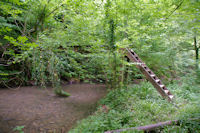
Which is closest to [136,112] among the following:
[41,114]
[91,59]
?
[91,59]

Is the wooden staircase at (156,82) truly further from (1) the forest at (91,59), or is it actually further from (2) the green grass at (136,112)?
(2) the green grass at (136,112)

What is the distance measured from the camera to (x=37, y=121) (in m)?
4.69

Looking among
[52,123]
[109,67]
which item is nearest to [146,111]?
[109,67]

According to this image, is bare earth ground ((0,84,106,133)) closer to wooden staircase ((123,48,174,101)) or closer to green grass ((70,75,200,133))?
green grass ((70,75,200,133))

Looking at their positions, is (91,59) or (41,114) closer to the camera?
(41,114)

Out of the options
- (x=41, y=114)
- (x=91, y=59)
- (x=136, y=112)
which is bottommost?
(x=41, y=114)

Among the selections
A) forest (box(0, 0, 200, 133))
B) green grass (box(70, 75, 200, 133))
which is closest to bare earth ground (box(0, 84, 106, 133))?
forest (box(0, 0, 200, 133))

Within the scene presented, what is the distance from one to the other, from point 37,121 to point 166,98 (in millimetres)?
5336

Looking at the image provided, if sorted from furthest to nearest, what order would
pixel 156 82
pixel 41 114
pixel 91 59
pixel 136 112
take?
pixel 91 59 < pixel 156 82 < pixel 41 114 < pixel 136 112

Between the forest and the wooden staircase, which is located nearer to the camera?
the forest

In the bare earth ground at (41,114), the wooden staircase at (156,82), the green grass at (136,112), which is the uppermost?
the wooden staircase at (156,82)

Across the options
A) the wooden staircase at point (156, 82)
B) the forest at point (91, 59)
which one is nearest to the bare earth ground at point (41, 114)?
the forest at point (91, 59)

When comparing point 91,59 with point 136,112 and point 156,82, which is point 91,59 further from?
point 156,82

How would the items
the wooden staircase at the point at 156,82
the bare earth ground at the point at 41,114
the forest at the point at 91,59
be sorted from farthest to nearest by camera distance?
1. the wooden staircase at the point at 156,82
2. the bare earth ground at the point at 41,114
3. the forest at the point at 91,59
